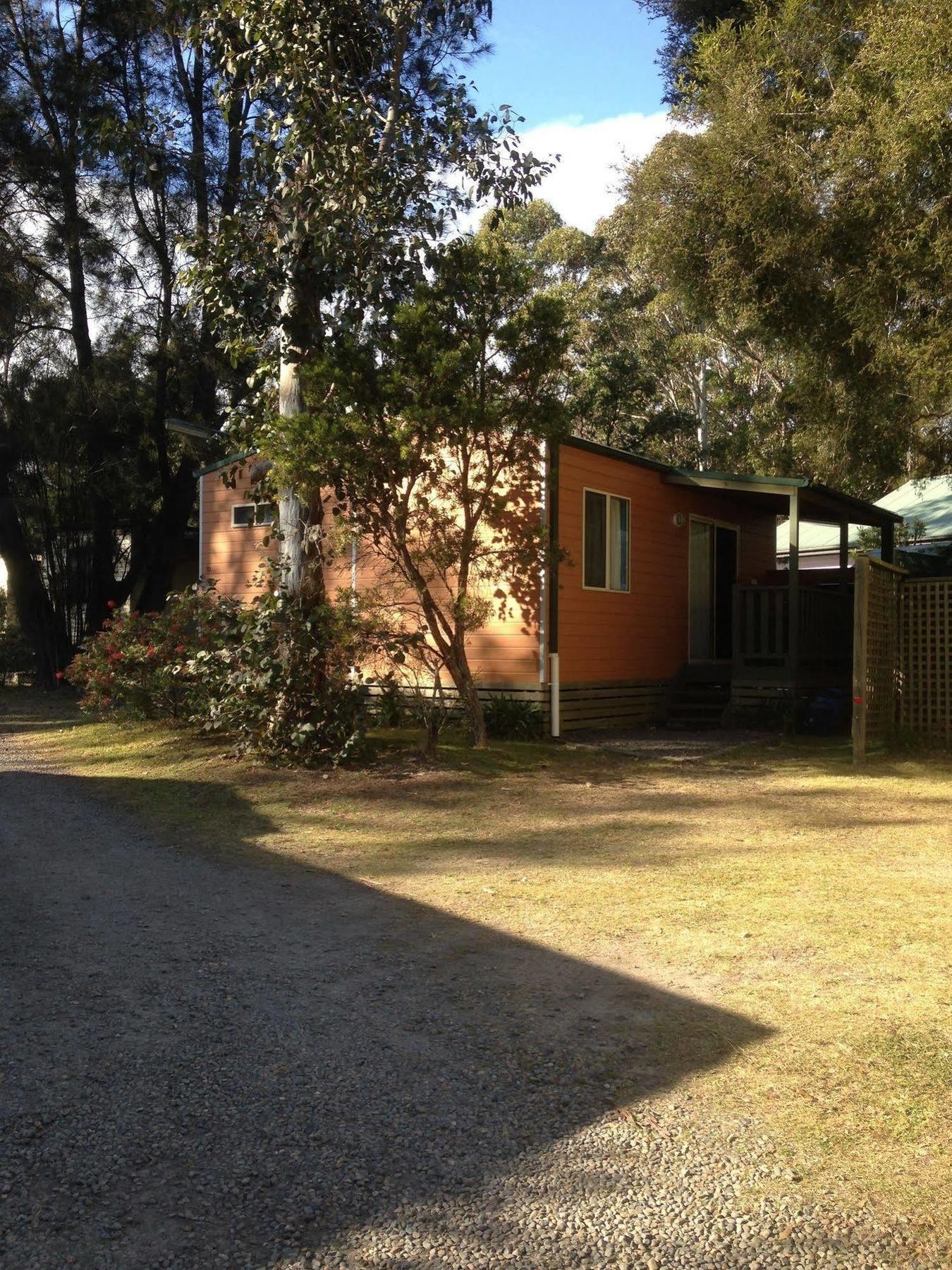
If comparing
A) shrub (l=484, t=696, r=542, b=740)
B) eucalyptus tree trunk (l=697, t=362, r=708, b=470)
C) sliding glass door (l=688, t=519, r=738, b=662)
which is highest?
eucalyptus tree trunk (l=697, t=362, r=708, b=470)

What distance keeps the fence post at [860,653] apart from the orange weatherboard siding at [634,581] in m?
2.75

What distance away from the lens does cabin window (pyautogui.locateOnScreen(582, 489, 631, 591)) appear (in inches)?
515

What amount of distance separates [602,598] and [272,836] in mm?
6822

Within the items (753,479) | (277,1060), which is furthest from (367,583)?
(277,1060)

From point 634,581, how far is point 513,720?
9.92 ft

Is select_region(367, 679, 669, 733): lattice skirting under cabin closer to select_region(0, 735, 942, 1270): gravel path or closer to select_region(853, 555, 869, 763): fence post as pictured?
select_region(853, 555, 869, 763): fence post

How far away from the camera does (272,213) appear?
10414mm

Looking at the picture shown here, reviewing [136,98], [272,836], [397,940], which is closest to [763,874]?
[397,940]

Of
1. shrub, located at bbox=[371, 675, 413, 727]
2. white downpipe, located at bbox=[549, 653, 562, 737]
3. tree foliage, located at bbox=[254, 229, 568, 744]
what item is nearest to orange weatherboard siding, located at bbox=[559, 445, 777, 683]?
white downpipe, located at bbox=[549, 653, 562, 737]

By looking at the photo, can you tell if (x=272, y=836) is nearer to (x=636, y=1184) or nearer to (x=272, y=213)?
(x=636, y=1184)

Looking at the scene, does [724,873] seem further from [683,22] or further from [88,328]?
[88,328]

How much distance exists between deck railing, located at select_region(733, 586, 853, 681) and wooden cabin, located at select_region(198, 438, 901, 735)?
3cm

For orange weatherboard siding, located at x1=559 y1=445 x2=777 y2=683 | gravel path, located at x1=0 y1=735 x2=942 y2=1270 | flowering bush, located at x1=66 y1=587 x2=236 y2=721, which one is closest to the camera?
gravel path, located at x1=0 y1=735 x2=942 y2=1270

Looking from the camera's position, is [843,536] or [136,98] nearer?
[843,536]
